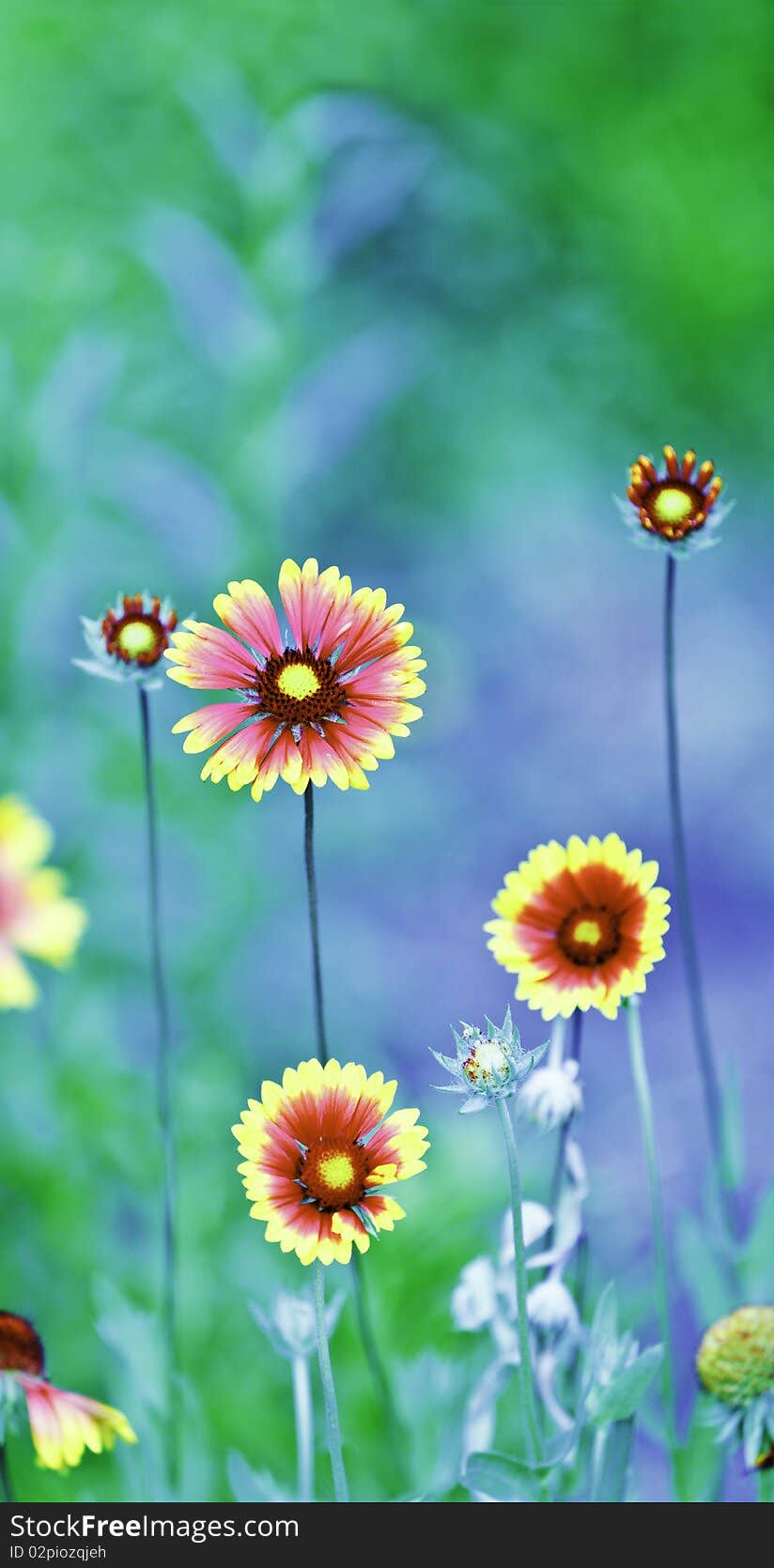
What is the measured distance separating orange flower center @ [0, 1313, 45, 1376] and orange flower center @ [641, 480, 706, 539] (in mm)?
245

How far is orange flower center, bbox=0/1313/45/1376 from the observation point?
35 centimetres

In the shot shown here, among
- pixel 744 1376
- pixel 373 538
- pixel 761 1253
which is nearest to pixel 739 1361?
pixel 744 1376

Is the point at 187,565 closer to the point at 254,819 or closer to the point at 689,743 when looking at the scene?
the point at 254,819

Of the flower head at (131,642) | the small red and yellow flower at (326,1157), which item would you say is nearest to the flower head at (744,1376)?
the small red and yellow flower at (326,1157)

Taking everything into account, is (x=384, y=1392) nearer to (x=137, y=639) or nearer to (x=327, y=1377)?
(x=327, y=1377)

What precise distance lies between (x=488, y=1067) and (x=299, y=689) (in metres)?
0.10

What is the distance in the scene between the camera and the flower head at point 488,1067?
30 cm

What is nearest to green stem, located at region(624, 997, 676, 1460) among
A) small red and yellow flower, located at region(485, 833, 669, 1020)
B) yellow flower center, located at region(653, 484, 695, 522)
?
small red and yellow flower, located at region(485, 833, 669, 1020)

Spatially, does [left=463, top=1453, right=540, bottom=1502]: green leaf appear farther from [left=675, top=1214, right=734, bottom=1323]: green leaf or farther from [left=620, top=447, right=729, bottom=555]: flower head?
[left=620, top=447, right=729, bottom=555]: flower head

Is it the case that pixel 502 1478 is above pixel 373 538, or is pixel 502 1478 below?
below

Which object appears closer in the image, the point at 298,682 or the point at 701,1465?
the point at 298,682

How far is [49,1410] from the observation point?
0.34 meters

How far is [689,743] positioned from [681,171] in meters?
0.32

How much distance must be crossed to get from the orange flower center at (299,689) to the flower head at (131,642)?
0.09 ft
